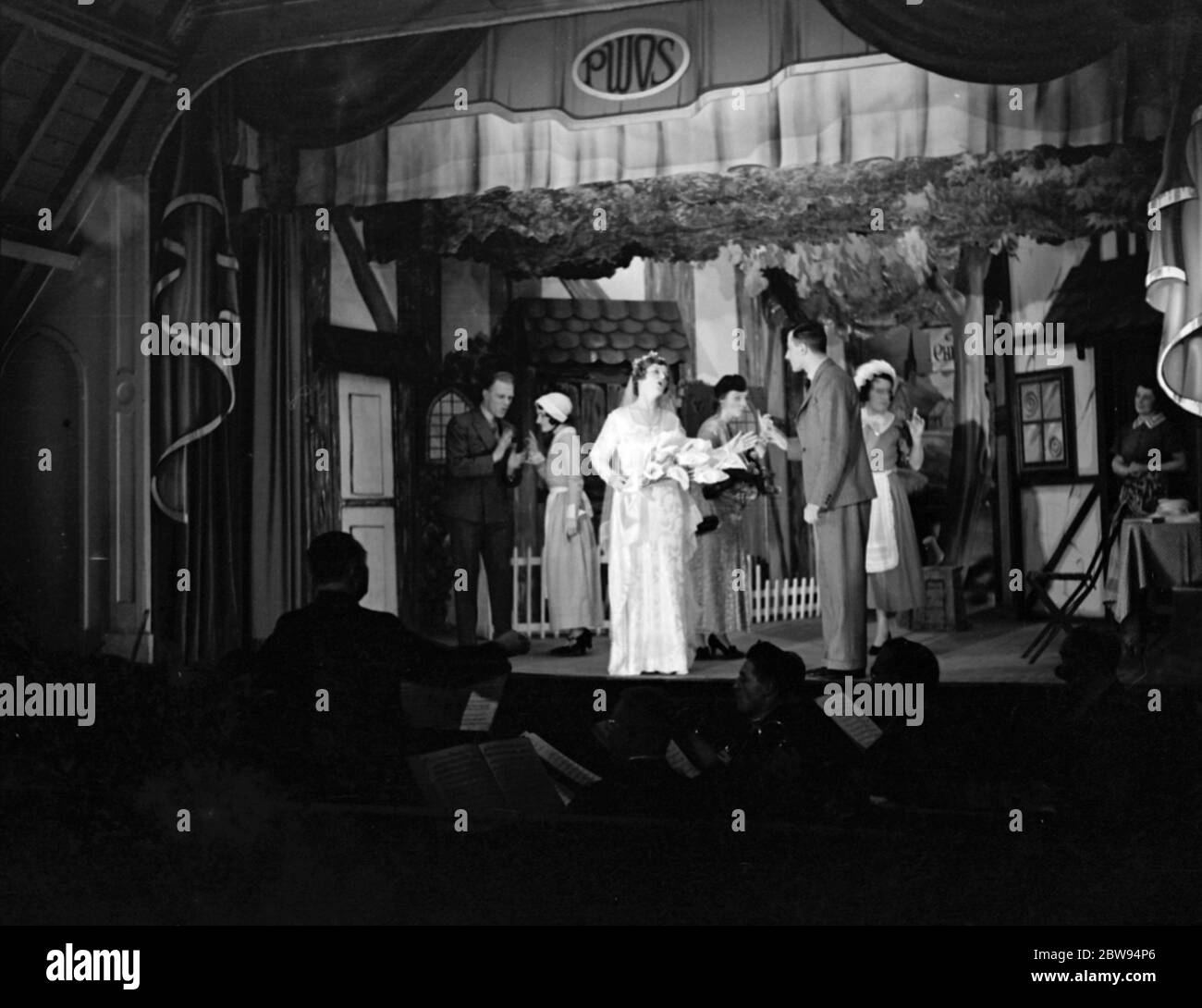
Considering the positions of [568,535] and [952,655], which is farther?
[568,535]

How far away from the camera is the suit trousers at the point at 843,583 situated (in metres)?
5.78

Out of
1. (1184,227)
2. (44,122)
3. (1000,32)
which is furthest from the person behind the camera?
(44,122)

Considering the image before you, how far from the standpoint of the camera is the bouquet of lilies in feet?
19.4

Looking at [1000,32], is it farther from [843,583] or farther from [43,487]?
[43,487]

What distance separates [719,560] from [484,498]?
97 cm

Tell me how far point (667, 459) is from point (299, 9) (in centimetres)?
242

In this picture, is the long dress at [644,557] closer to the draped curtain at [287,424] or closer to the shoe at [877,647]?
the shoe at [877,647]

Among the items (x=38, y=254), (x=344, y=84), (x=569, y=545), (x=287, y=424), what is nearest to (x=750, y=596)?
(x=569, y=545)

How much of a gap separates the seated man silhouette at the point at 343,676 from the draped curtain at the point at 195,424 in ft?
1.12

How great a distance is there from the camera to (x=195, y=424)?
20.8 ft

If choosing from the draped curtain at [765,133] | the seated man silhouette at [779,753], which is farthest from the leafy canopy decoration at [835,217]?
the seated man silhouette at [779,753]
